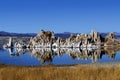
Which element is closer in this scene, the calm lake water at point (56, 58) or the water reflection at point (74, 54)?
the calm lake water at point (56, 58)

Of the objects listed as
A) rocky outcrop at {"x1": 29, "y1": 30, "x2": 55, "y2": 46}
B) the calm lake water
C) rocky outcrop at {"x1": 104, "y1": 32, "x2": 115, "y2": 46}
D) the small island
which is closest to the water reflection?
the calm lake water

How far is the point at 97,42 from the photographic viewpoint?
154m

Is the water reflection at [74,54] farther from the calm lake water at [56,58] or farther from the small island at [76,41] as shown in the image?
the small island at [76,41]

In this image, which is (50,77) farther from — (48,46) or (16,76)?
(48,46)

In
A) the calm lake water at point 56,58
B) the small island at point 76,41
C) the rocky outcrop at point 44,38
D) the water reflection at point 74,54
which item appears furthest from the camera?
the rocky outcrop at point 44,38

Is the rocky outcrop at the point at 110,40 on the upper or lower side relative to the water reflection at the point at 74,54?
upper

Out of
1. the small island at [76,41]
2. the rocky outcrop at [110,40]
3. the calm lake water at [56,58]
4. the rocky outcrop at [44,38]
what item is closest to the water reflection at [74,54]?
the calm lake water at [56,58]

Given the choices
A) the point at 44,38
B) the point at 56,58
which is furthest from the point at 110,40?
the point at 56,58

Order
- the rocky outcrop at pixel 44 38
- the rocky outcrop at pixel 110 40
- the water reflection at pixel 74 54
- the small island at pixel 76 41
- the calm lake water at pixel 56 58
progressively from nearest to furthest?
the calm lake water at pixel 56 58, the water reflection at pixel 74 54, the small island at pixel 76 41, the rocky outcrop at pixel 110 40, the rocky outcrop at pixel 44 38

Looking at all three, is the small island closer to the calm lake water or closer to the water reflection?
the water reflection

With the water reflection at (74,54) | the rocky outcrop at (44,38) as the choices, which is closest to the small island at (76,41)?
the rocky outcrop at (44,38)

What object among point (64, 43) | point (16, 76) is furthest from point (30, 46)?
point (16, 76)

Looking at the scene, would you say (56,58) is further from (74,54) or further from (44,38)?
(44,38)

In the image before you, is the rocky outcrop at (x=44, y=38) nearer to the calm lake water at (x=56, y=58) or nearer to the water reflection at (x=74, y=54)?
the water reflection at (x=74, y=54)
